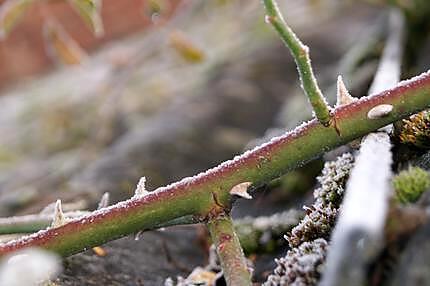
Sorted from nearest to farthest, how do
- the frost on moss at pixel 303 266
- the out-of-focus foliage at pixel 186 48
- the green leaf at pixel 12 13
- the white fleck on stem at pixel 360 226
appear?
1. the white fleck on stem at pixel 360 226
2. the frost on moss at pixel 303 266
3. the green leaf at pixel 12 13
4. the out-of-focus foliage at pixel 186 48

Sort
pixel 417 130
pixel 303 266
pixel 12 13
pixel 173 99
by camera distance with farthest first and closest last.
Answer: pixel 173 99
pixel 12 13
pixel 417 130
pixel 303 266

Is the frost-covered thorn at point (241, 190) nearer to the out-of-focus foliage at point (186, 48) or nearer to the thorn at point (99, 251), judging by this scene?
the thorn at point (99, 251)

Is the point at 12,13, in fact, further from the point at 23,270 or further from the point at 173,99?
the point at 173,99

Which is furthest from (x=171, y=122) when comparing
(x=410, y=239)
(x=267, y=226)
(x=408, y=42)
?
(x=410, y=239)

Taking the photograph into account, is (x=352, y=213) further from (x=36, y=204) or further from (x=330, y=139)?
(x=36, y=204)

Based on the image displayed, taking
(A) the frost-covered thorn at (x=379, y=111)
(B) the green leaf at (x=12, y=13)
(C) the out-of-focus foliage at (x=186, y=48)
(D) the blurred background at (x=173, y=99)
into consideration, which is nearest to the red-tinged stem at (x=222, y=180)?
(A) the frost-covered thorn at (x=379, y=111)

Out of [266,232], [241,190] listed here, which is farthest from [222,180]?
[266,232]
